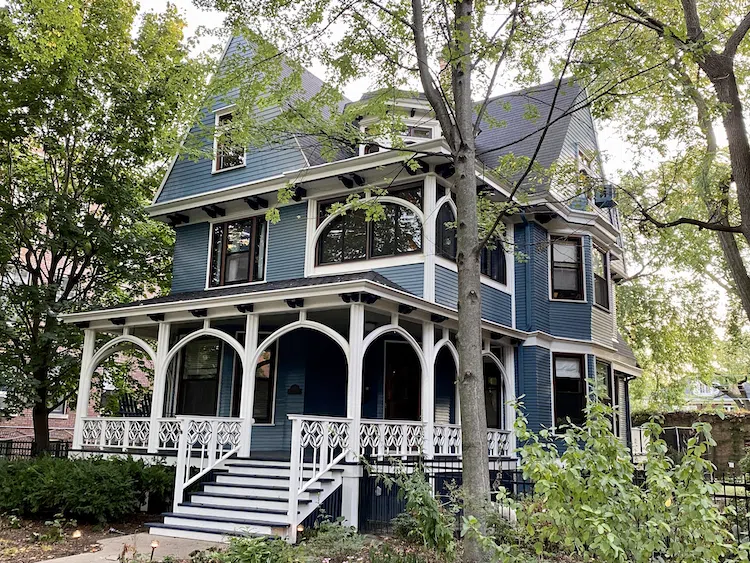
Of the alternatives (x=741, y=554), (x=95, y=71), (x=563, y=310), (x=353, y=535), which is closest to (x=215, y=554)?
(x=353, y=535)

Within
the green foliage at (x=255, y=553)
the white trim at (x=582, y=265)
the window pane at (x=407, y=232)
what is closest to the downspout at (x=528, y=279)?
the white trim at (x=582, y=265)

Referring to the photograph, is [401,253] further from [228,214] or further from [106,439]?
[106,439]

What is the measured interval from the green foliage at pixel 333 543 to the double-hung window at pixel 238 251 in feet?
22.9

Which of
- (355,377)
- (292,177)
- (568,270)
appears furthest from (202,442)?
(568,270)

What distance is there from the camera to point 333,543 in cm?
778

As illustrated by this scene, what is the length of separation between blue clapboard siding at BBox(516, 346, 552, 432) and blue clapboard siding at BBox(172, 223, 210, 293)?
752 cm

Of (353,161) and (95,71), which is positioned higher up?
(95,71)

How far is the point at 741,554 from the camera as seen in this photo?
419 centimetres

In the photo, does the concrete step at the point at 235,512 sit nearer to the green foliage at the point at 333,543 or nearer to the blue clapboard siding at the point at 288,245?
the green foliage at the point at 333,543

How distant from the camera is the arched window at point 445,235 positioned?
12.4 m

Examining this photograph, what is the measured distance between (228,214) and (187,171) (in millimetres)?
1795

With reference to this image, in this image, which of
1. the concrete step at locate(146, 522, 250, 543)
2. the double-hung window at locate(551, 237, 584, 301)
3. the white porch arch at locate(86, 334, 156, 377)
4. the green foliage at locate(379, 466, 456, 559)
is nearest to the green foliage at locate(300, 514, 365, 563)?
the green foliage at locate(379, 466, 456, 559)

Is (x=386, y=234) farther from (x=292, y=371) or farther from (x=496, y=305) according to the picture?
(x=292, y=371)

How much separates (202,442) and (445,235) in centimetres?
588
